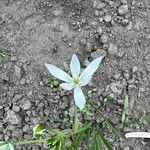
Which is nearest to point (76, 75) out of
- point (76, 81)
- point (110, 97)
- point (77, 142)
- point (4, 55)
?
point (76, 81)

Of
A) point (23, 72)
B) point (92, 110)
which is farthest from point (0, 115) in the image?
point (92, 110)

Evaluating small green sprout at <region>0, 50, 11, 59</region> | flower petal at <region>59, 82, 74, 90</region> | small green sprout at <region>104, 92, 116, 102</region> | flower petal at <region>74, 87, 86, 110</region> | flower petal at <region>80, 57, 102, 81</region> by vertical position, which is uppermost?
small green sprout at <region>0, 50, 11, 59</region>

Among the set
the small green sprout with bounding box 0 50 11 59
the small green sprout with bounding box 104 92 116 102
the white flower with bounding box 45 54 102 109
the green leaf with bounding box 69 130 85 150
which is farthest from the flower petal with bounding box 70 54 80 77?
the small green sprout with bounding box 0 50 11 59

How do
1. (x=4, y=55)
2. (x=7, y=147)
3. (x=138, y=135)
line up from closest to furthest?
1. (x=7, y=147)
2. (x=138, y=135)
3. (x=4, y=55)

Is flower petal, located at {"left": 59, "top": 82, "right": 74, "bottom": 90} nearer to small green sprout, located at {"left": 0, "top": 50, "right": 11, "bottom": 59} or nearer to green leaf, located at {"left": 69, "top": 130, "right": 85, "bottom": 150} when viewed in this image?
green leaf, located at {"left": 69, "top": 130, "right": 85, "bottom": 150}

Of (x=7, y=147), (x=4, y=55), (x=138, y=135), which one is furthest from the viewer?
(x=4, y=55)

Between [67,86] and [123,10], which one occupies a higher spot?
[123,10]

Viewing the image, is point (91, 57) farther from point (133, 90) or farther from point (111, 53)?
point (133, 90)

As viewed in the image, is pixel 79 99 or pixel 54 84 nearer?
pixel 79 99

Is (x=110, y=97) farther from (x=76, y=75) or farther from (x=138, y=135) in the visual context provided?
(x=76, y=75)

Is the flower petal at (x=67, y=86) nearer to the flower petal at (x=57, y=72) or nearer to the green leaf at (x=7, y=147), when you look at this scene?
the flower petal at (x=57, y=72)

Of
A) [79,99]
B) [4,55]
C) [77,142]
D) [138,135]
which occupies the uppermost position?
[4,55]
